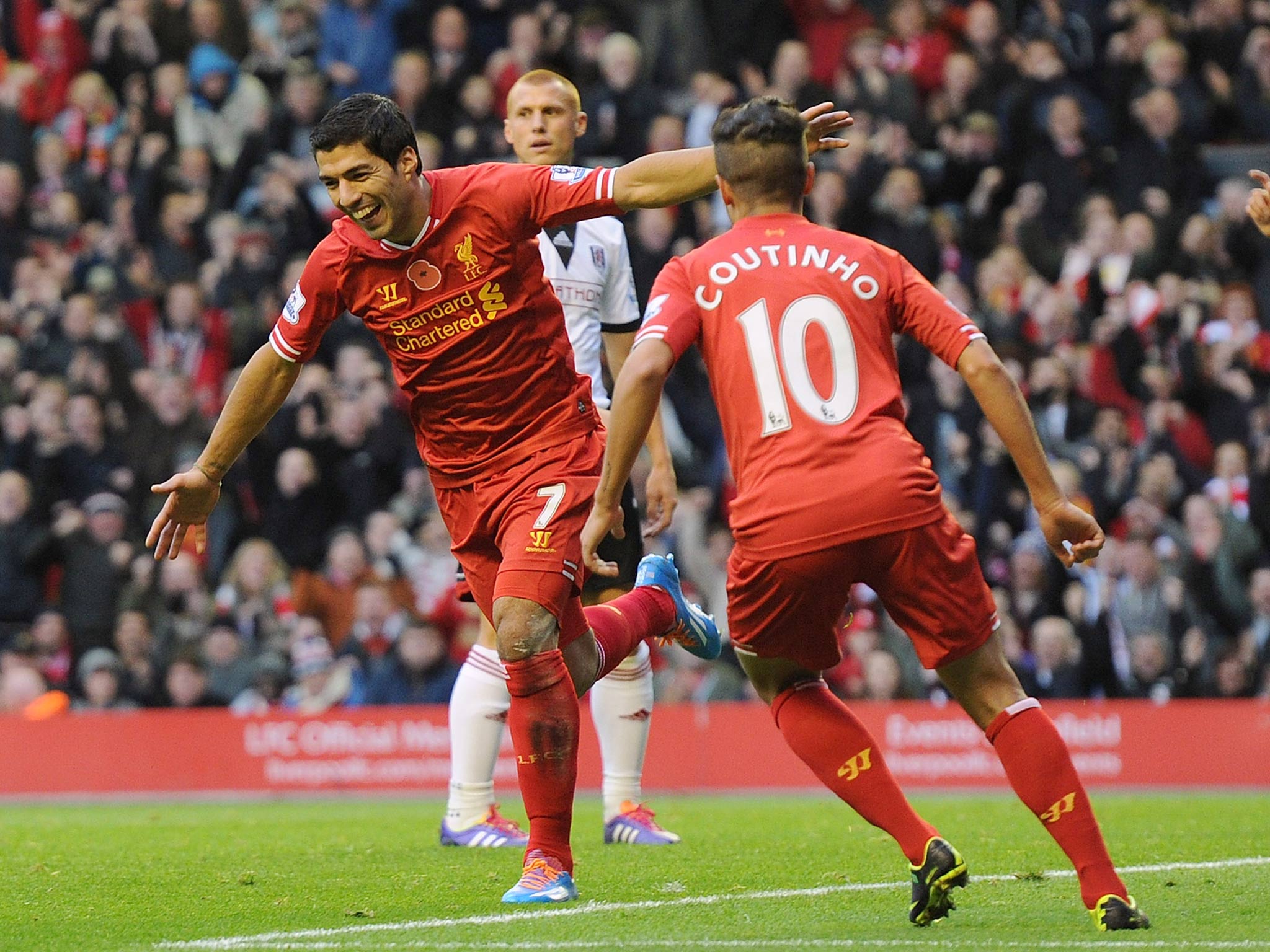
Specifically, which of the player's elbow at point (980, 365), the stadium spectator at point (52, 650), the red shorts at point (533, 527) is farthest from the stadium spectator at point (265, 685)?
the player's elbow at point (980, 365)

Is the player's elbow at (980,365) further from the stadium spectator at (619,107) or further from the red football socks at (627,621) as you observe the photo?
the stadium spectator at (619,107)

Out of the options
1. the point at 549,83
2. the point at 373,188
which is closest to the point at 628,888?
the point at 373,188

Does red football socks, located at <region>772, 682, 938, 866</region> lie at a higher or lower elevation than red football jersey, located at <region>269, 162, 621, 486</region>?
lower

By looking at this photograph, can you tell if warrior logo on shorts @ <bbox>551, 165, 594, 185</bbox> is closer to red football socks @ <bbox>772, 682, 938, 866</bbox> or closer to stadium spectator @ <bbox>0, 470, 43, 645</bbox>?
red football socks @ <bbox>772, 682, 938, 866</bbox>

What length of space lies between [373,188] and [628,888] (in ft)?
7.68

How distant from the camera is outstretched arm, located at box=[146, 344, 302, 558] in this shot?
6371 mm

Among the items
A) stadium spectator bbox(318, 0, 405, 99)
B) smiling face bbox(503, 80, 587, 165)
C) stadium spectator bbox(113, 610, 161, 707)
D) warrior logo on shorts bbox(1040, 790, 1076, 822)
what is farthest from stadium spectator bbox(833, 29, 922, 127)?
warrior logo on shorts bbox(1040, 790, 1076, 822)

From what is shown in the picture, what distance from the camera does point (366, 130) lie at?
6098 millimetres

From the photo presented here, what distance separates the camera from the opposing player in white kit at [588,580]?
8.00 m

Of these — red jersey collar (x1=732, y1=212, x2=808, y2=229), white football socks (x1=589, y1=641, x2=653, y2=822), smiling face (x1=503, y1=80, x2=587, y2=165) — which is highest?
smiling face (x1=503, y1=80, x2=587, y2=165)

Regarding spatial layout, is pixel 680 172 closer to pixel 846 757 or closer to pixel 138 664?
pixel 846 757

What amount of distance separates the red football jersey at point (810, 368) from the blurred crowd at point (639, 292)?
8.40m

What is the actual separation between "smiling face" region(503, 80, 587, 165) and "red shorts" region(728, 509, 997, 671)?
10.4 feet

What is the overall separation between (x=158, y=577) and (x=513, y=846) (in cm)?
839
